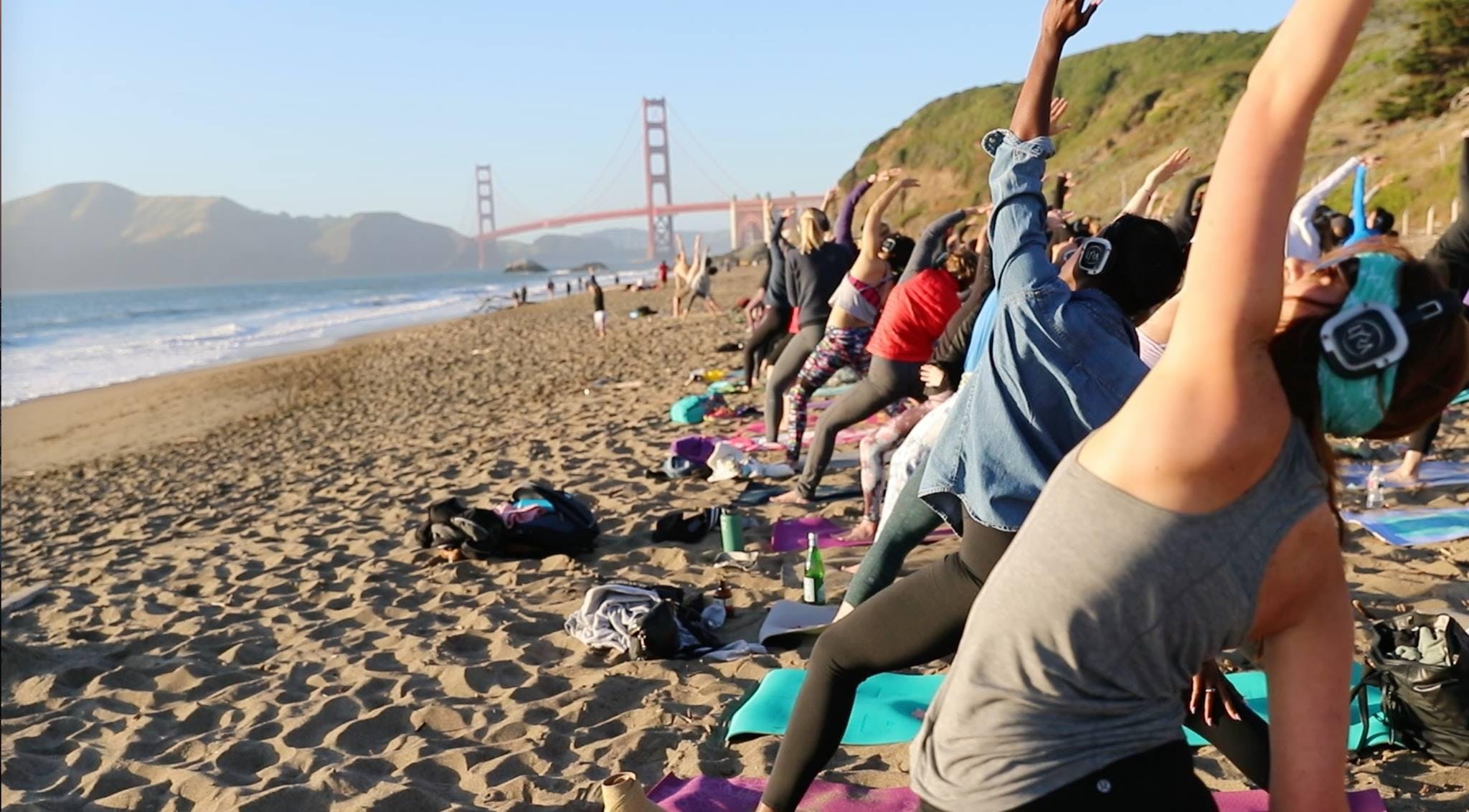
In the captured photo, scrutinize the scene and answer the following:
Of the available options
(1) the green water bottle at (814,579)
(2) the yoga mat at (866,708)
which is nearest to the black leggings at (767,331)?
(1) the green water bottle at (814,579)

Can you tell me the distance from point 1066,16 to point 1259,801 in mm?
1918

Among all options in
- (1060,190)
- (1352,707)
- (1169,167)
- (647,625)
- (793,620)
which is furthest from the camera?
(1060,190)

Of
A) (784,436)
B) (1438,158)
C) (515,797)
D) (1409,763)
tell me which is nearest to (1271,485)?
(1409,763)

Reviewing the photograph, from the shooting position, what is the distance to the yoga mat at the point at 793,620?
3.69 metres

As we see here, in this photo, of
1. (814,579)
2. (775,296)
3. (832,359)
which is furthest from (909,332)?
(775,296)

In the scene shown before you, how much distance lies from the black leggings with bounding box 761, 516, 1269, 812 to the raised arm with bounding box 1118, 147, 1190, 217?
1652mm

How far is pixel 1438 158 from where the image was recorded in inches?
664

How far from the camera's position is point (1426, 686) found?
2609 mm

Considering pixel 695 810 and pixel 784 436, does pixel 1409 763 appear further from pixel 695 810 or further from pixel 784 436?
pixel 784 436

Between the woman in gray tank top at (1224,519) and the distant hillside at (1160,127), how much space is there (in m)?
0.13

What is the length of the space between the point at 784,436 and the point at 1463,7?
2356 centimetres

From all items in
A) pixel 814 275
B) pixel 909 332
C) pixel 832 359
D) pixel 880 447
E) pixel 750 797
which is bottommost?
pixel 750 797

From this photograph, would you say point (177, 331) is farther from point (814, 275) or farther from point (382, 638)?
point (382, 638)

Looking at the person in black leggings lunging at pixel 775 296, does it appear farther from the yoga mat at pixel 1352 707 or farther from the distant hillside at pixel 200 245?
the distant hillside at pixel 200 245
